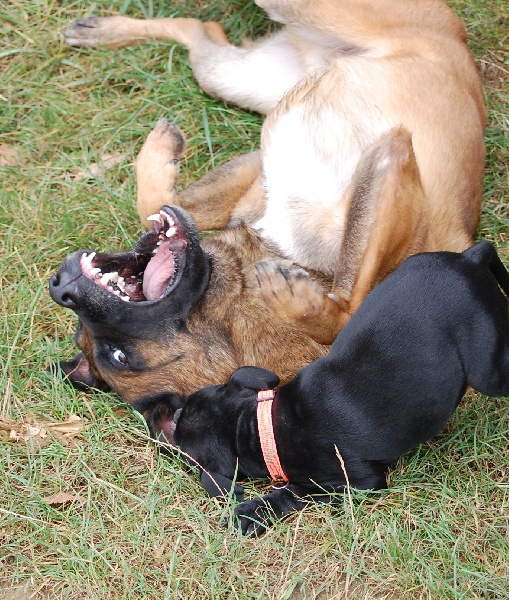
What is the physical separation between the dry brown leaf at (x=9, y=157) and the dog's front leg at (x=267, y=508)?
3.28 meters

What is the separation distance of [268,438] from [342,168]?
180 cm

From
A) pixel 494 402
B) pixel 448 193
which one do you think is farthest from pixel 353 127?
pixel 494 402

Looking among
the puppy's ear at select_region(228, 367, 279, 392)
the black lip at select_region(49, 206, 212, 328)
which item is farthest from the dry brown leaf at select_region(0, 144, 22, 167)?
the puppy's ear at select_region(228, 367, 279, 392)

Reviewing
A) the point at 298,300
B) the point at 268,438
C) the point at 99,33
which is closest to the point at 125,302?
the point at 298,300

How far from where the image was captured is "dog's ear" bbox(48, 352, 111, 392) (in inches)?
195

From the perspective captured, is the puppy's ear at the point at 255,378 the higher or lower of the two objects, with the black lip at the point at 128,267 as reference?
lower

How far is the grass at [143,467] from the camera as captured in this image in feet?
13.5

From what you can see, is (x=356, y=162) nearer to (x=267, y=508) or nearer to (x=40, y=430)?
(x=267, y=508)

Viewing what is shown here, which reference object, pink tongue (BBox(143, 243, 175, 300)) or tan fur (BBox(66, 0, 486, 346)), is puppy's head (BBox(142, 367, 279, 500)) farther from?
pink tongue (BBox(143, 243, 175, 300))

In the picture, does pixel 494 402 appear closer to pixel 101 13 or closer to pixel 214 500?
pixel 214 500

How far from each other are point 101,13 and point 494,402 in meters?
4.44

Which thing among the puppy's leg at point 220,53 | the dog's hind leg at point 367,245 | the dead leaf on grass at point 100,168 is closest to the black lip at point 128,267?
the dog's hind leg at point 367,245

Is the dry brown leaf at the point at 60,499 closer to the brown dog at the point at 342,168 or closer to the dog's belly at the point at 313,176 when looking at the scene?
the brown dog at the point at 342,168

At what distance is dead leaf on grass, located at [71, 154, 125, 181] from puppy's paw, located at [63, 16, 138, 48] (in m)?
0.99
